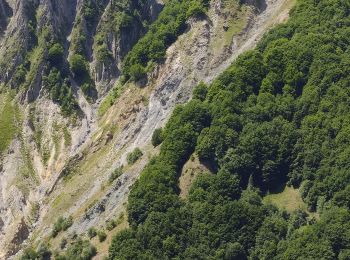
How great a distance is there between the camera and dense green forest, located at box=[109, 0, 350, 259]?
295 ft

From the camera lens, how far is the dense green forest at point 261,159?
8981cm

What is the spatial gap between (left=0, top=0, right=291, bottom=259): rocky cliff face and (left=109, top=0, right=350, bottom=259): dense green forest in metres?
8.31

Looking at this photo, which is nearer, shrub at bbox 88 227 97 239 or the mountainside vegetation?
the mountainside vegetation

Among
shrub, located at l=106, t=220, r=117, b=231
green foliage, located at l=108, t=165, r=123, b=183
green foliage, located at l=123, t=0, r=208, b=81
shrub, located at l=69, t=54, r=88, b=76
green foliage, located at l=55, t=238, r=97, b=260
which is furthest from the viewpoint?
shrub, located at l=69, t=54, r=88, b=76

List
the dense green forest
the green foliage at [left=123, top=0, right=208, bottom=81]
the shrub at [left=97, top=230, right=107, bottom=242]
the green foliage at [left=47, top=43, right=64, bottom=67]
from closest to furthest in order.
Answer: the dense green forest
the shrub at [left=97, top=230, right=107, bottom=242]
the green foliage at [left=123, top=0, right=208, bottom=81]
the green foliage at [left=47, top=43, right=64, bottom=67]

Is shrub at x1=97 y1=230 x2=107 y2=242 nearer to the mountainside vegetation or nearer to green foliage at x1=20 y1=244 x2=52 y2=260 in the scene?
the mountainside vegetation

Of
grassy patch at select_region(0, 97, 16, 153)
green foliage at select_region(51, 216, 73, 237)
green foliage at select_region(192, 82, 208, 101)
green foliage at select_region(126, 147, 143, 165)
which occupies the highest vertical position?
grassy patch at select_region(0, 97, 16, 153)

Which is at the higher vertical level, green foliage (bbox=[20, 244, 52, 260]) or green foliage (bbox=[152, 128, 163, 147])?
green foliage (bbox=[152, 128, 163, 147])

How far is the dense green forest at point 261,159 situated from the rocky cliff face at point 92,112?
8.31m

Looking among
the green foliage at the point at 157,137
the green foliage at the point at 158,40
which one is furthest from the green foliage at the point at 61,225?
the green foliage at the point at 158,40

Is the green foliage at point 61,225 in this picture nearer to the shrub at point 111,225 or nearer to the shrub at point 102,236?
the shrub at point 111,225

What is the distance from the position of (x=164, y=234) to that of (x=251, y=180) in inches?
622

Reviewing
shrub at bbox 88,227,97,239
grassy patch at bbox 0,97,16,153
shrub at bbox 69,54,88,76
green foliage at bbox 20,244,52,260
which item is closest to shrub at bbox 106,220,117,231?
shrub at bbox 88,227,97,239

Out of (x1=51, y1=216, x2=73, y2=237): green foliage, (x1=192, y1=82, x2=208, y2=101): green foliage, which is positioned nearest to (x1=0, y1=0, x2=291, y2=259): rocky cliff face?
(x1=51, y1=216, x2=73, y2=237): green foliage
